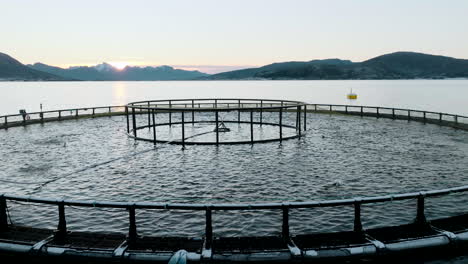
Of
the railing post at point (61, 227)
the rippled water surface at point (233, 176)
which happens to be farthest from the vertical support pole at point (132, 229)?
the rippled water surface at point (233, 176)

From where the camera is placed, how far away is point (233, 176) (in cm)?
2384

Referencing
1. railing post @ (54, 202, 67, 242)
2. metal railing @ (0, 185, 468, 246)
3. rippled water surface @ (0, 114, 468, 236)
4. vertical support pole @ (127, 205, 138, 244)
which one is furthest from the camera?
rippled water surface @ (0, 114, 468, 236)

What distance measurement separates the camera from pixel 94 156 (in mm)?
30719

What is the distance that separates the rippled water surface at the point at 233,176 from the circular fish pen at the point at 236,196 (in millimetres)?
94

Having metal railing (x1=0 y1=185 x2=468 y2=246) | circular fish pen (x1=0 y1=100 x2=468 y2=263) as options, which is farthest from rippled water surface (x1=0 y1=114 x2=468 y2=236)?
metal railing (x1=0 y1=185 x2=468 y2=246)

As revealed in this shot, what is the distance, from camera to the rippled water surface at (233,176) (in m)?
16.5

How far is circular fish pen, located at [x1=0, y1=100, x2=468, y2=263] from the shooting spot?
1078 centimetres

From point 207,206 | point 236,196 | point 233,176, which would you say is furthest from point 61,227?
point 233,176

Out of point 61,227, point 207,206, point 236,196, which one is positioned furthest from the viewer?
point 236,196

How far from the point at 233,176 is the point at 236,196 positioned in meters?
4.33

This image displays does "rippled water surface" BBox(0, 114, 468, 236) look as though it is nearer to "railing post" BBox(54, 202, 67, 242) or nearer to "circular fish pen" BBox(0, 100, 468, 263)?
"circular fish pen" BBox(0, 100, 468, 263)

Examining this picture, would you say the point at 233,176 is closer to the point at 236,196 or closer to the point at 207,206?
the point at 236,196

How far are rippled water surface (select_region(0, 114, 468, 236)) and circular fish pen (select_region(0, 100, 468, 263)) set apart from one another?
94 millimetres

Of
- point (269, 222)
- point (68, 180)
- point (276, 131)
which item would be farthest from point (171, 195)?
point (276, 131)
